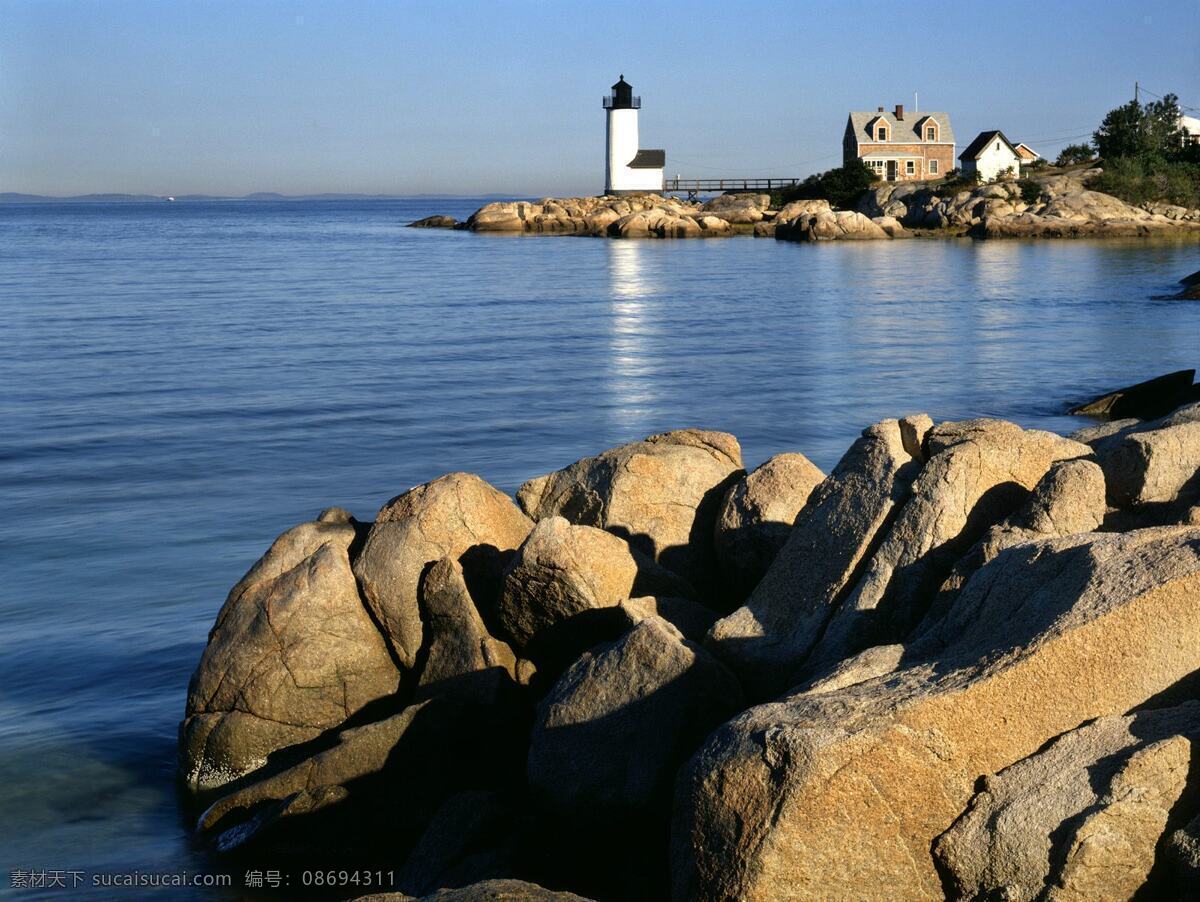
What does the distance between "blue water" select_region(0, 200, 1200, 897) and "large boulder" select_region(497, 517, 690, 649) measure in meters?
2.37

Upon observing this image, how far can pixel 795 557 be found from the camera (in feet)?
25.6

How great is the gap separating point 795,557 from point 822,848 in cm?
289

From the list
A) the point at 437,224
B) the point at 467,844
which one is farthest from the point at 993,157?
the point at 467,844

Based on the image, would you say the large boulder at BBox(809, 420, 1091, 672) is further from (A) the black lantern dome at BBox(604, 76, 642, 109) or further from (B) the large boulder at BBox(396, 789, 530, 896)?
(A) the black lantern dome at BBox(604, 76, 642, 109)

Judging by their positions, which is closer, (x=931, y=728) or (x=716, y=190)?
(x=931, y=728)

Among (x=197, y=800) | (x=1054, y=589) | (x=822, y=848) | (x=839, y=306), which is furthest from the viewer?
(x=839, y=306)

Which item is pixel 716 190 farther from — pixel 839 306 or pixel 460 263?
pixel 839 306

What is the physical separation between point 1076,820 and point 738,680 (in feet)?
7.73

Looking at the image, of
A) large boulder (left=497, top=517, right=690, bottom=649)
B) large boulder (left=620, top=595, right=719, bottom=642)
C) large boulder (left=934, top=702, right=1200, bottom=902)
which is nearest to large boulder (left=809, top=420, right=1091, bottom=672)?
large boulder (left=620, top=595, right=719, bottom=642)

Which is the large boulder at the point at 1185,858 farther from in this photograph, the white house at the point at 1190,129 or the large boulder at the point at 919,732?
the white house at the point at 1190,129

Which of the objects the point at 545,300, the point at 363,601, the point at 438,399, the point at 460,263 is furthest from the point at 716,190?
the point at 363,601

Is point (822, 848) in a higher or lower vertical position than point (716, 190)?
lower

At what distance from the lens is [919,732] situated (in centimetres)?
525

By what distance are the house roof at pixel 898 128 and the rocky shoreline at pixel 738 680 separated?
3357 inches
